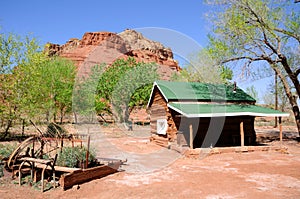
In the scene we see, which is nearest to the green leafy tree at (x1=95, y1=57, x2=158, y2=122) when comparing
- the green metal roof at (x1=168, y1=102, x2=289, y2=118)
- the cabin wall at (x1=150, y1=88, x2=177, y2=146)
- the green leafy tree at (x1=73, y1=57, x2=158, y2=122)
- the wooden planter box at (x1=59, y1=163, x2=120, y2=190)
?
the green leafy tree at (x1=73, y1=57, x2=158, y2=122)

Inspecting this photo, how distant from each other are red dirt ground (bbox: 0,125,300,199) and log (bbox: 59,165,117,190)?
0.60 feet

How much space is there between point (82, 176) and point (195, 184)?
3.72m

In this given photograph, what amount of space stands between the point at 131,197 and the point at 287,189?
15.3 ft

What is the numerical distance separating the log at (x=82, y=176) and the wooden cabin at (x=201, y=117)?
23.1ft

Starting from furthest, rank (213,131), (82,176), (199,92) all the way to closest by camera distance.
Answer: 1. (199,92)
2. (213,131)
3. (82,176)

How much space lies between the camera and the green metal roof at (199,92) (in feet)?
54.3

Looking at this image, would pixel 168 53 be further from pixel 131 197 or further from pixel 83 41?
pixel 131 197

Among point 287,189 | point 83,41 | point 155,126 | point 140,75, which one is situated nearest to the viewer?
point 287,189

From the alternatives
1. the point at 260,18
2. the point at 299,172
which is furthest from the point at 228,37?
the point at 299,172

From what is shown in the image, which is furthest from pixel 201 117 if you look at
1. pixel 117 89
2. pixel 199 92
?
pixel 117 89

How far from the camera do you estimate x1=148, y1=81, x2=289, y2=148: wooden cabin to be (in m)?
15.7

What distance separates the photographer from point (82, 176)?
7855mm

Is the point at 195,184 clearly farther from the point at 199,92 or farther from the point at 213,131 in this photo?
the point at 199,92

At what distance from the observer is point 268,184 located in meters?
7.75
